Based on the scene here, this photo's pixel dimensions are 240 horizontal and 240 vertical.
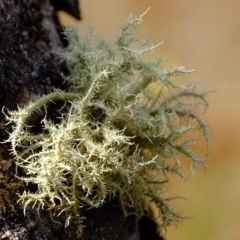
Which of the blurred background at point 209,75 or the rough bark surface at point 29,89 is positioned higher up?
the blurred background at point 209,75

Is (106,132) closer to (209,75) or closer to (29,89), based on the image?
(29,89)

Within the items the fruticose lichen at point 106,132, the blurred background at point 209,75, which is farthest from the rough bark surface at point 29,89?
the blurred background at point 209,75

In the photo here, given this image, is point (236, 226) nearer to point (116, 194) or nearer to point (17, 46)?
point (116, 194)

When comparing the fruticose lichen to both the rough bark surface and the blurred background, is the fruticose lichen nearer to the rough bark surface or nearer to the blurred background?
the rough bark surface

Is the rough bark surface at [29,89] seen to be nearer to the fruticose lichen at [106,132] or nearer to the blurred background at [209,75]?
the fruticose lichen at [106,132]

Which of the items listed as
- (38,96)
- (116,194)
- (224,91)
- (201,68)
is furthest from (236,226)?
(38,96)

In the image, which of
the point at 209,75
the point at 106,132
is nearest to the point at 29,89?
the point at 106,132
